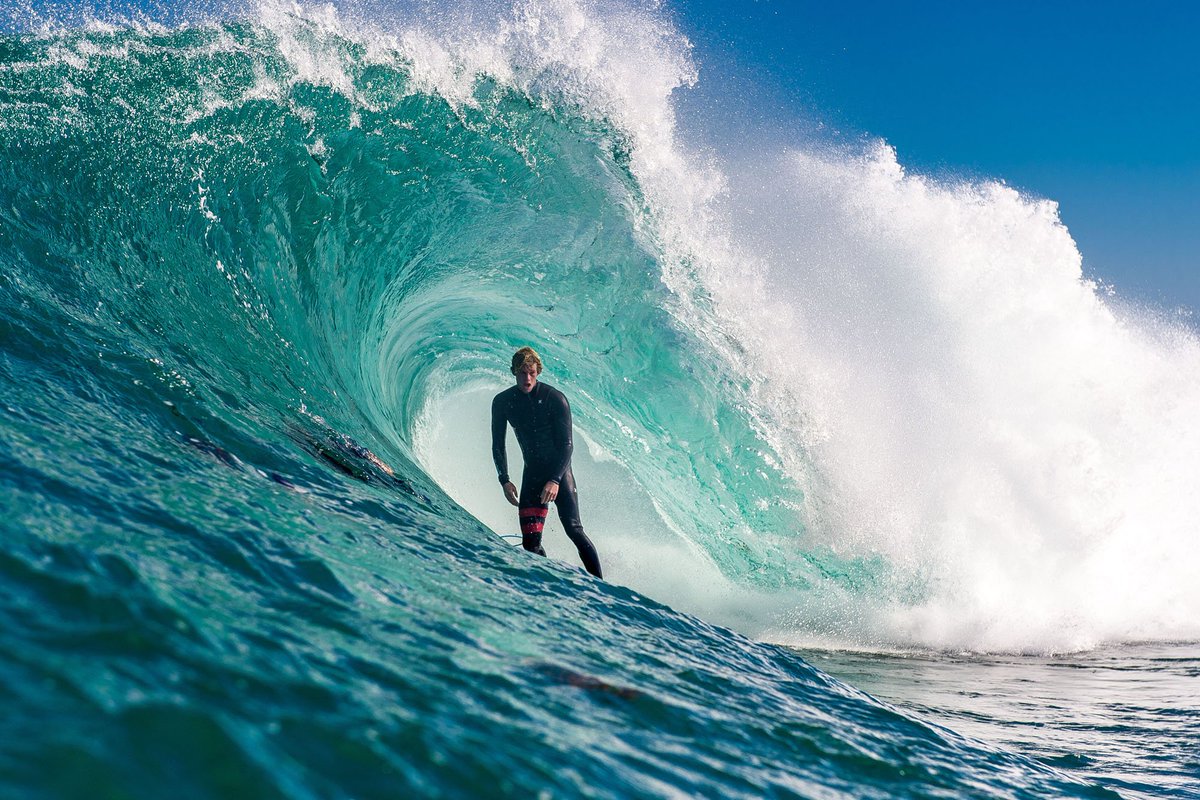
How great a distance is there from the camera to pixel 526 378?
20.7 feet

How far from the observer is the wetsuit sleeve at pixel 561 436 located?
20.7 ft

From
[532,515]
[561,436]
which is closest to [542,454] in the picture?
[561,436]

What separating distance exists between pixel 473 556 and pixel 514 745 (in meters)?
1.85

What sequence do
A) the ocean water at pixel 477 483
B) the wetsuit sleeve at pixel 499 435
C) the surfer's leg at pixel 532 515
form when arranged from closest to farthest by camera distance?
the ocean water at pixel 477 483 → the surfer's leg at pixel 532 515 → the wetsuit sleeve at pixel 499 435

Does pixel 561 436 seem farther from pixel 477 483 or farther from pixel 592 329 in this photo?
pixel 477 483

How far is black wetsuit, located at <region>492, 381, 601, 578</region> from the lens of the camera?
6.26m

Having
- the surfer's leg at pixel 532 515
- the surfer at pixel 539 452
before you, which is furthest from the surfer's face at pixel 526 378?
the surfer's leg at pixel 532 515

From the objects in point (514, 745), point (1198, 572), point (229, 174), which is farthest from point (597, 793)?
point (1198, 572)

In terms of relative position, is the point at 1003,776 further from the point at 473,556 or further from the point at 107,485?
the point at 107,485

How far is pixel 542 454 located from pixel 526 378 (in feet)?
1.91

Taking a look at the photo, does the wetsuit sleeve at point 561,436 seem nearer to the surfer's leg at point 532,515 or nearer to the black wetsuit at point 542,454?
the black wetsuit at point 542,454

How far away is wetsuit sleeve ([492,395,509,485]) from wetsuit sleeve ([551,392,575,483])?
0.45 metres

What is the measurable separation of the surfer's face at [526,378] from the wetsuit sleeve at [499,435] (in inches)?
9.9

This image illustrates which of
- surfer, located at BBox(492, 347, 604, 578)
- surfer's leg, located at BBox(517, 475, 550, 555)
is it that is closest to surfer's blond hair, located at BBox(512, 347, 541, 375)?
surfer, located at BBox(492, 347, 604, 578)
